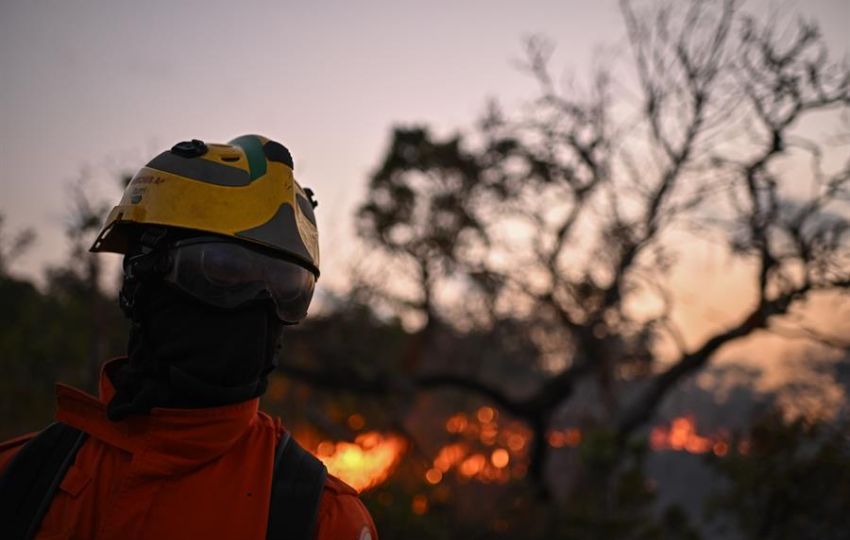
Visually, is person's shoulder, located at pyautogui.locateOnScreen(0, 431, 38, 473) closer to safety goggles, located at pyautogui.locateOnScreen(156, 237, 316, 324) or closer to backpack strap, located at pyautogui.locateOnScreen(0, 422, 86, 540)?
backpack strap, located at pyautogui.locateOnScreen(0, 422, 86, 540)

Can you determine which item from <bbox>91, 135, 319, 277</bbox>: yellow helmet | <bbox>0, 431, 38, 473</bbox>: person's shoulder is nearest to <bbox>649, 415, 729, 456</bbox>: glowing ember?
<bbox>91, 135, 319, 277</bbox>: yellow helmet

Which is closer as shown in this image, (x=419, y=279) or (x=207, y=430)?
(x=207, y=430)

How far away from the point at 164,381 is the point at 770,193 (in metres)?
9.56

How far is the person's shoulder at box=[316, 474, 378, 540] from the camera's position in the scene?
180 centimetres

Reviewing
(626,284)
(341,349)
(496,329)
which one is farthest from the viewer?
(496,329)

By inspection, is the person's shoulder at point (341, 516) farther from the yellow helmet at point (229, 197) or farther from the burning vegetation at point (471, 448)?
the burning vegetation at point (471, 448)

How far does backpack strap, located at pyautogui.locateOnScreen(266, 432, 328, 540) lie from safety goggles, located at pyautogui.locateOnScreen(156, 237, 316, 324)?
0.40 m

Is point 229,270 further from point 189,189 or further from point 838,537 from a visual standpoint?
point 838,537

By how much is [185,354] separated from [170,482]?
0.31 m

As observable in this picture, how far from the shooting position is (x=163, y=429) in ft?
6.08

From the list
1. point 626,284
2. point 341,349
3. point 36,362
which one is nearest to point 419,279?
point 341,349

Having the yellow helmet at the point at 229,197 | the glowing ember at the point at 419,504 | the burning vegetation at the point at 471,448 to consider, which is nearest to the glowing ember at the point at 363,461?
the burning vegetation at the point at 471,448

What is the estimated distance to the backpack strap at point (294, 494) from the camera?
175cm

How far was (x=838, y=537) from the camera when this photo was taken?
947 centimetres
